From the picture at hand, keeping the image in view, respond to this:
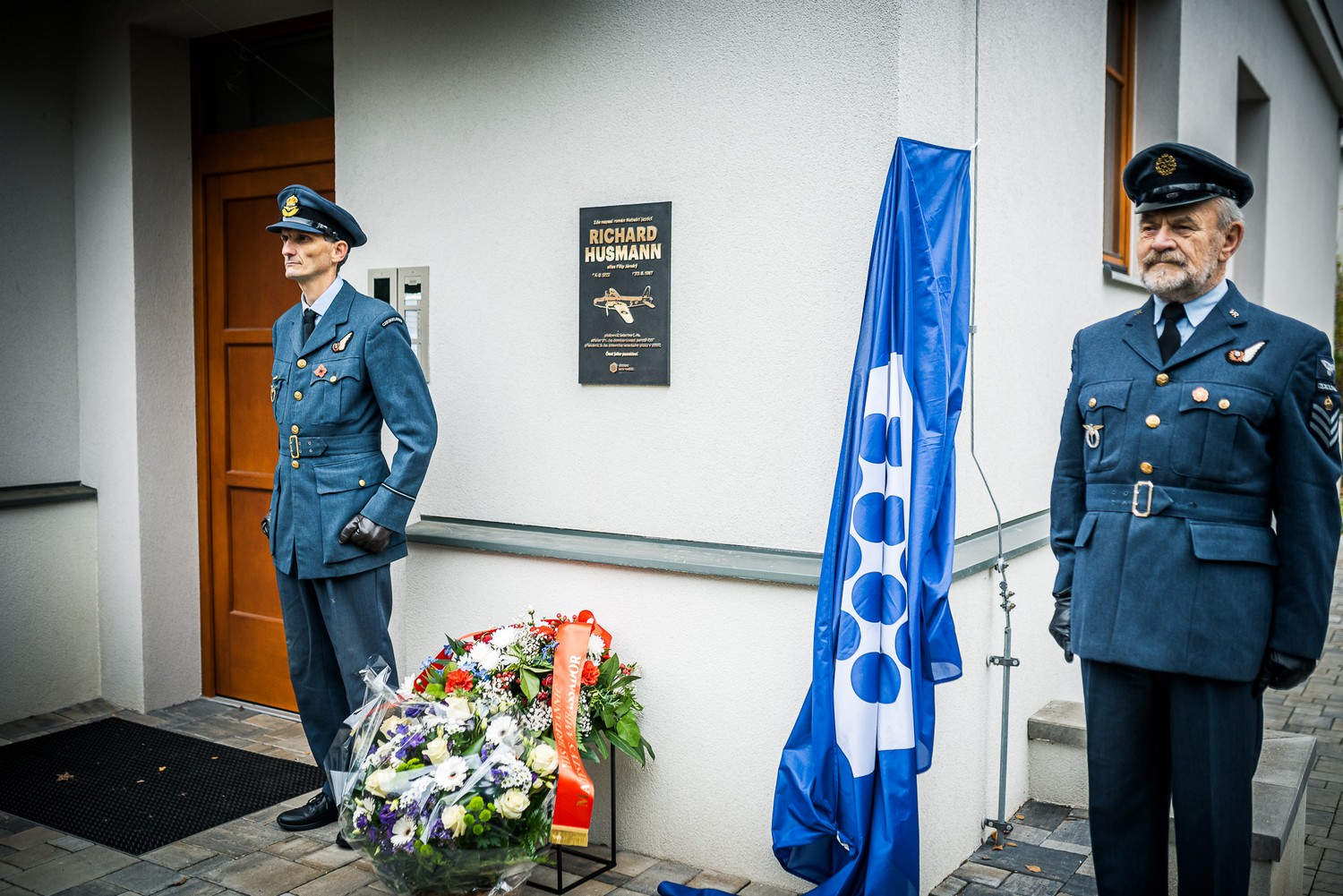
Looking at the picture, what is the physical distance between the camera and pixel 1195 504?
2.72 m

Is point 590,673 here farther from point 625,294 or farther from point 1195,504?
point 1195,504

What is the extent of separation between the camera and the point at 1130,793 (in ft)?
9.45

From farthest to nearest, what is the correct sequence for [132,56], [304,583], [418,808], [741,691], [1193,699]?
[132,56], [304,583], [741,691], [418,808], [1193,699]

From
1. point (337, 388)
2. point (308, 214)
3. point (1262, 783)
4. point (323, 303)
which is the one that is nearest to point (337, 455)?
point (337, 388)

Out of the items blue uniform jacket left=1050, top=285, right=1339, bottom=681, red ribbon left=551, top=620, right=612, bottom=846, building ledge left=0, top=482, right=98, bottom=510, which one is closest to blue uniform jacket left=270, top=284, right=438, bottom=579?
red ribbon left=551, top=620, right=612, bottom=846

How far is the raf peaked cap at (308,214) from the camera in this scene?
12.9 ft

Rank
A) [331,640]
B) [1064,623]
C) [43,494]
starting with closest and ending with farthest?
[1064,623]
[331,640]
[43,494]

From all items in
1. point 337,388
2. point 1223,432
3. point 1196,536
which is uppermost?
point 337,388

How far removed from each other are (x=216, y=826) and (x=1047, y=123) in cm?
433

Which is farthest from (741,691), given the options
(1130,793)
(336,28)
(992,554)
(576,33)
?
(336,28)

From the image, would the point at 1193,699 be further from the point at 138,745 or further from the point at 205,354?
the point at 205,354

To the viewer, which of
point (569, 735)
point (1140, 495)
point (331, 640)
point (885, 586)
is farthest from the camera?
point (331, 640)

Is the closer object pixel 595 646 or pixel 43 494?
pixel 595 646

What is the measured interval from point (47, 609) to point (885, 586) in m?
4.26
